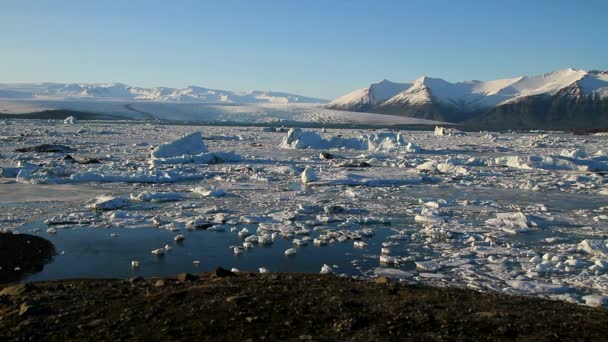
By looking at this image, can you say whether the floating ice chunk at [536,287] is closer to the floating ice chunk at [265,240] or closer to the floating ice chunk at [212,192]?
the floating ice chunk at [265,240]

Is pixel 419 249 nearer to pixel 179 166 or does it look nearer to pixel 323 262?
pixel 323 262

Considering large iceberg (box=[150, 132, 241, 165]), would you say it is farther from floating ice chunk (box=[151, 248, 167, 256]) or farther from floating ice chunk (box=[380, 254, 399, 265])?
floating ice chunk (box=[380, 254, 399, 265])

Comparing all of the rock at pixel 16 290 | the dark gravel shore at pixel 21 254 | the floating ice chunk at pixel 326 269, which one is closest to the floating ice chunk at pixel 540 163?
the floating ice chunk at pixel 326 269

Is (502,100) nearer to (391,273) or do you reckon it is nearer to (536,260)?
(536,260)

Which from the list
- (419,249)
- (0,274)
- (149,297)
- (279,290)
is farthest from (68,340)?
(419,249)

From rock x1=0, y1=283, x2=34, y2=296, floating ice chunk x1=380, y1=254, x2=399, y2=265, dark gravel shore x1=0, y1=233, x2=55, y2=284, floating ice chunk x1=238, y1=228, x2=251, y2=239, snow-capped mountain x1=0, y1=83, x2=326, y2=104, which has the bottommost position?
dark gravel shore x1=0, y1=233, x2=55, y2=284

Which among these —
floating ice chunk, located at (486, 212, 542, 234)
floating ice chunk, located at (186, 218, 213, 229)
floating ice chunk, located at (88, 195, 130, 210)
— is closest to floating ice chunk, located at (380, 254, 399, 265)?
floating ice chunk, located at (486, 212, 542, 234)
